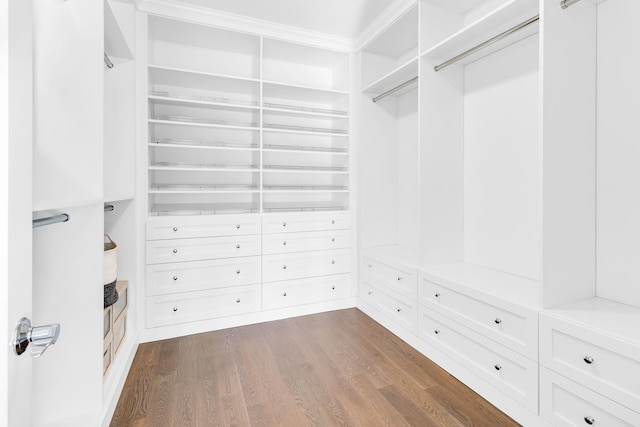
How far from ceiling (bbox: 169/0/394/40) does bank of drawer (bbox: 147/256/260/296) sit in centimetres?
193

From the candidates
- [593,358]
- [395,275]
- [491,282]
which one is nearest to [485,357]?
[491,282]

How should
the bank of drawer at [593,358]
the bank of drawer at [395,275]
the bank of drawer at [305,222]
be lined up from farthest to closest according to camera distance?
1. the bank of drawer at [305,222]
2. the bank of drawer at [395,275]
3. the bank of drawer at [593,358]

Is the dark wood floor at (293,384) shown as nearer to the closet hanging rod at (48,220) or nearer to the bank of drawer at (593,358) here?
the bank of drawer at (593,358)

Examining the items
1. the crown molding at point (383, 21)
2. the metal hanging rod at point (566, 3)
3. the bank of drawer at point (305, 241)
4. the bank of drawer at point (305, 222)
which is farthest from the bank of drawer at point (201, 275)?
the metal hanging rod at point (566, 3)

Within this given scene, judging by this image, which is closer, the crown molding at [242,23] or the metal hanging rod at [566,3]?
the metal hanging rod at [566,3]

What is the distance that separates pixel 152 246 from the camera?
2367mm

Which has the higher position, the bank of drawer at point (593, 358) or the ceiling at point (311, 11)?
the ceiling at point (311, 11)

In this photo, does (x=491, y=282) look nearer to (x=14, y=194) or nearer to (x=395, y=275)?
(x=395, y=275)

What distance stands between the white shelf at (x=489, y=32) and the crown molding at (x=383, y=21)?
0.43m

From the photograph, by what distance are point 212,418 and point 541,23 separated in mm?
2448

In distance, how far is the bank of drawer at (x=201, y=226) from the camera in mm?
2379

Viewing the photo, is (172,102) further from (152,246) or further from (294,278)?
(294,278)

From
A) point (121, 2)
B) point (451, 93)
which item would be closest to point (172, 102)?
point (121, 2)

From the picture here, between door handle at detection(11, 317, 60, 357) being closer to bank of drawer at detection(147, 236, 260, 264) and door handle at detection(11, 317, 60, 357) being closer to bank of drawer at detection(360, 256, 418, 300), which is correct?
bank of drawer at detection(147, 236, 260, 264)
